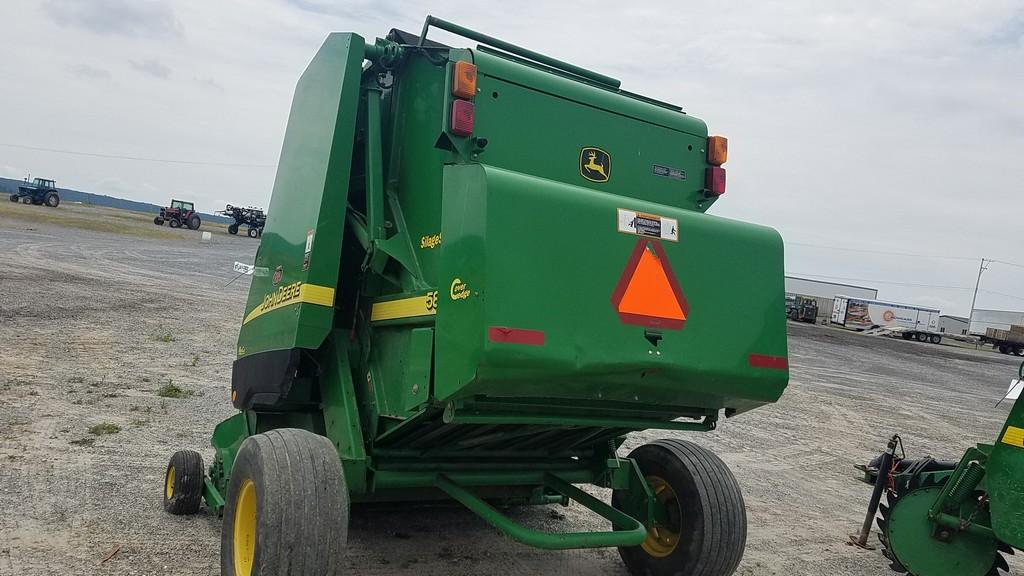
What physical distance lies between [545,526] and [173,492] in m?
2.54

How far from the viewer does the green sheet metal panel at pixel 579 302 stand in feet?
9.99

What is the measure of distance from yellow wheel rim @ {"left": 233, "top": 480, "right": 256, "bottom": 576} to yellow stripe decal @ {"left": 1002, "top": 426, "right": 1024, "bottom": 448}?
13.7ft

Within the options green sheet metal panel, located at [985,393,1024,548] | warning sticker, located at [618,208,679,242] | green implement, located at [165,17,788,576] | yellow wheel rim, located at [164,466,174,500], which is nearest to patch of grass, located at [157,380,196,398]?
yellow wheel rim, located at [164,466,174,500]

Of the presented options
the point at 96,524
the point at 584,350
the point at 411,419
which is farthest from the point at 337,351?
the point at 96,524

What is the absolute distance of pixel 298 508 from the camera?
3.16 metres

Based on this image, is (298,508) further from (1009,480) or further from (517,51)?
(1009,480)

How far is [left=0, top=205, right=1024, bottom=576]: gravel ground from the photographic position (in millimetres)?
4711

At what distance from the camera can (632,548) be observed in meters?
4.71

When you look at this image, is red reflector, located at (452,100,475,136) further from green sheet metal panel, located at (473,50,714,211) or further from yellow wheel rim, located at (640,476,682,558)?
yellow wheel rim, located at (640,476,682,558)

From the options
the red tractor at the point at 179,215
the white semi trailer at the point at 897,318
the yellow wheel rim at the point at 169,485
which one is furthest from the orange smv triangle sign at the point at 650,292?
the white semi trailer at the point at 897,318

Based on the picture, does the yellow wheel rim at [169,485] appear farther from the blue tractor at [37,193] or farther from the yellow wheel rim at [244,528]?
the blue tractor at [37,193]

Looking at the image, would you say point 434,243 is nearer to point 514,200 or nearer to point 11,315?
point 514,200

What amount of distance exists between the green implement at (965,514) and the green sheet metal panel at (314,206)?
12.6 ft

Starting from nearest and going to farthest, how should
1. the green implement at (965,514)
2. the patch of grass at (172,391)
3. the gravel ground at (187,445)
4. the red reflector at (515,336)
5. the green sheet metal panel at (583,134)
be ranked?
the red reflector at (515,336) → the green sheet metal panel at (583,134) → the green implement at (965,514) → the gravel ground at (187,445) → the patch of grass at (172,391)
